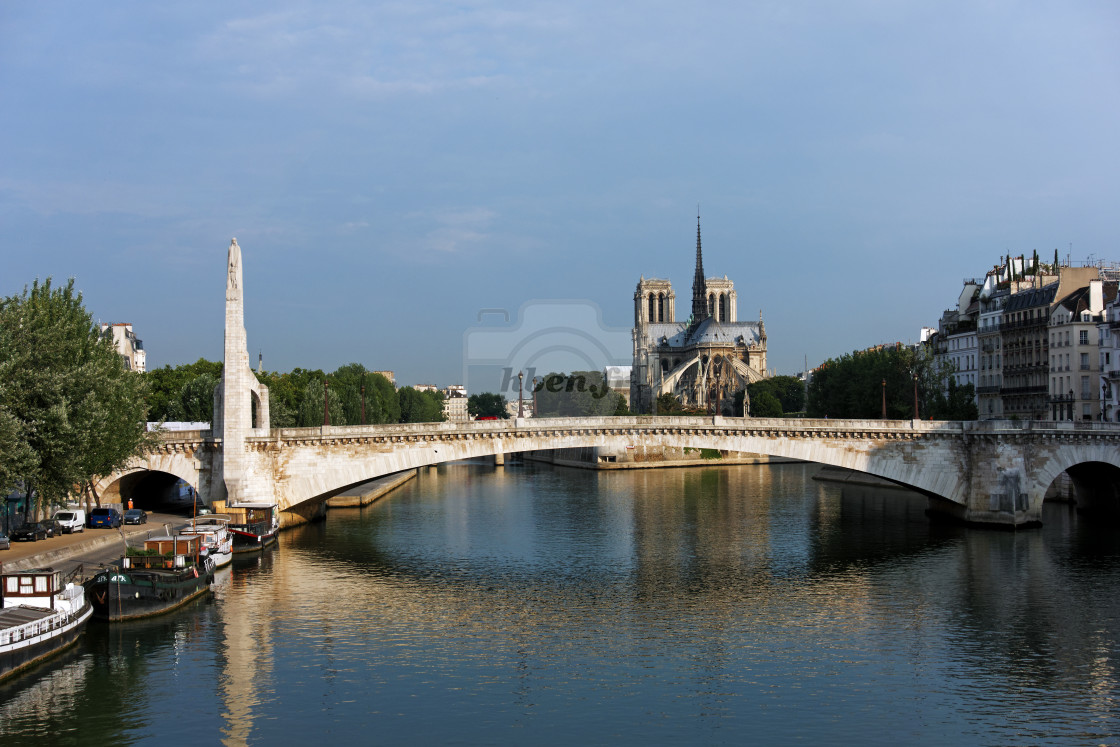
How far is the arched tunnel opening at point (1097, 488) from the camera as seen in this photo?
56875 mm

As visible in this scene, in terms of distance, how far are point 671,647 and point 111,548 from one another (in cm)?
2217

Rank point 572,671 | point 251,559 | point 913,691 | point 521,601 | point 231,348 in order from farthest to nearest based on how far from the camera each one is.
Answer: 1. point 231,348
2. point 251,559
3. point 521,601
4. point 572,671
5. point 913,691

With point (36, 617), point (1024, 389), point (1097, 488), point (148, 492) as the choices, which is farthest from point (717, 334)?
point (36, 617)

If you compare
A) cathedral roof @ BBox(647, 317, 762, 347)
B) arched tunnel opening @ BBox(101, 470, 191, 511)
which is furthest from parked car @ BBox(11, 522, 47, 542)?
cathedral roof @ BBox(647, 317, 762, 347)

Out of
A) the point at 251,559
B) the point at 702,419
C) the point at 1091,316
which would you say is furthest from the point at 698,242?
the point at 251,559

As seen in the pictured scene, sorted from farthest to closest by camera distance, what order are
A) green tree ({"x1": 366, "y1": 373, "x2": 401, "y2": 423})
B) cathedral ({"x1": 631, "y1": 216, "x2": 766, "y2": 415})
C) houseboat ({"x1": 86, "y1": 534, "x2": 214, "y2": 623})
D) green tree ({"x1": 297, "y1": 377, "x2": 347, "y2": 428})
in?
1. cathedral ({"x1": 631, "y1": 216, "x2": 766, "y2": 415})
2. green tree ({"x1": 366, "y1": 373, "x2": 401, "y2": 423})
3. green tree ({"x1": 297, "y1": 377, "x2": 347, "y2": 428})
4. houseboat ({"x1": 86, "y1": 534, "x2": 214, "y2": 623})

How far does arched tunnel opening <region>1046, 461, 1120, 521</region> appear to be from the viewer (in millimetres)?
56875

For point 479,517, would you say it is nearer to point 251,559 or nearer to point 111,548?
point 251,559

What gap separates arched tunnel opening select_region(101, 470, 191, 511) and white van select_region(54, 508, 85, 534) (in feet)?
43.0

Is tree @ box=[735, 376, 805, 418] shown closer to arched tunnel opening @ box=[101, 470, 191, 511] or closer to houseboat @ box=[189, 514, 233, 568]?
arched tunnel opening @ box=[101, 470, 191, 511]

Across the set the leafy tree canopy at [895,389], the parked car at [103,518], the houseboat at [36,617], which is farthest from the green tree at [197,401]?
the leafy tree canopy at [895,389]

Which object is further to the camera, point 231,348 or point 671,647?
point 231,348

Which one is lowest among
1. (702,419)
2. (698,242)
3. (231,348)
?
(702,419)

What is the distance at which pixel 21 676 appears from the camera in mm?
26344
